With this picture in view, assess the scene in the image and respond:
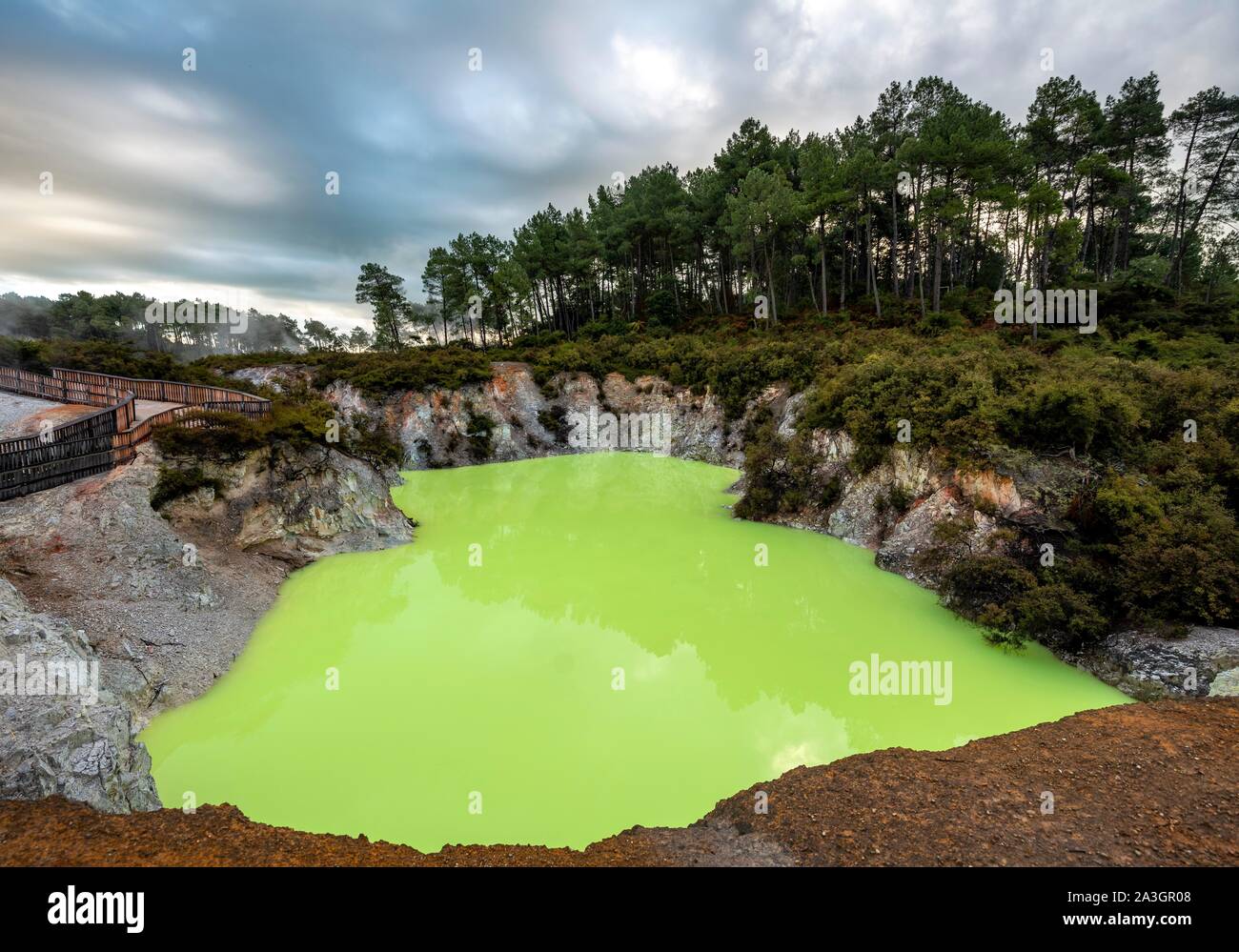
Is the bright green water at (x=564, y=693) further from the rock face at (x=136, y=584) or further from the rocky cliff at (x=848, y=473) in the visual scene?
the rocky cliff at (x=848, y=473)

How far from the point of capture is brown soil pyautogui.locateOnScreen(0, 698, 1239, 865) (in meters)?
5.09

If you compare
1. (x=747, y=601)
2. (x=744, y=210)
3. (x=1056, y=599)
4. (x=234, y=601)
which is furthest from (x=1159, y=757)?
(x=744, y=210)

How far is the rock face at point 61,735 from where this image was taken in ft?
18.9

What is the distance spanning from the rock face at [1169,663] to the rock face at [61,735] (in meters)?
15.8

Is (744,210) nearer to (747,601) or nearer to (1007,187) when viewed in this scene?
(1007,187)

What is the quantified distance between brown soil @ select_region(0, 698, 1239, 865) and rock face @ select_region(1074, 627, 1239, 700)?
2.36 meters

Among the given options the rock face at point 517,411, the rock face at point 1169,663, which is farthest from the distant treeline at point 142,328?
the rock face at point 1169,663

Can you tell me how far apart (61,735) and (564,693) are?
671 centimetres

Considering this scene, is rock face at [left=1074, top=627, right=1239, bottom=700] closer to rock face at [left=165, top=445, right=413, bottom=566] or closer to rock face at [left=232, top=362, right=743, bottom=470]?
rock face at [left=165, top=445, right=413, bottom=566]

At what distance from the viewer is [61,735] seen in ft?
20.1

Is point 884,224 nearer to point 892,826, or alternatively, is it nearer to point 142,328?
point 892,826

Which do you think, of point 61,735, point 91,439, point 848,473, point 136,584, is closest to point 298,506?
point 91,439

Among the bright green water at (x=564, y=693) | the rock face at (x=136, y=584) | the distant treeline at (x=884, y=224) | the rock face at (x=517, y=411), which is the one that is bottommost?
the bright green water at (x=564, y=693)

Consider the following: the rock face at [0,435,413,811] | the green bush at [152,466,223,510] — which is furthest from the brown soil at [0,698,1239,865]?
the green bush at [152,466,223,510]
